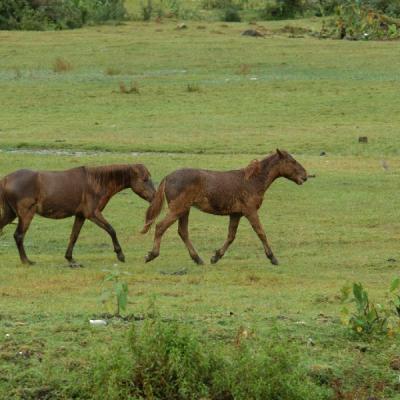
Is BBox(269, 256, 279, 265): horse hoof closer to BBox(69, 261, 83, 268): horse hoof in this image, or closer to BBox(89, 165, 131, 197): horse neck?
BBox(89, 165, 131, 197): horse neck

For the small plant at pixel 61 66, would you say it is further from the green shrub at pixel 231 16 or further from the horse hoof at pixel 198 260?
the horse hoof at pixel 198 260

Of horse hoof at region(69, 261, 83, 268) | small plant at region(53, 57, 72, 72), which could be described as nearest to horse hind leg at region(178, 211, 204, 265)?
horse hoof at region(69, 261, 83, 268)

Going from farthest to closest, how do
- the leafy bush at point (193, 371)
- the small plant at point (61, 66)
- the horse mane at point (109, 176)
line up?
the small plant at point (61, 66)
the horse mane at point (109, 176)
the leafy bush at point (193, 371)

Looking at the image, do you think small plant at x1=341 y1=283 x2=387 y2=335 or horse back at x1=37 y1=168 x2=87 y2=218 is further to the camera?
horse back at x1=37 y1=168 x2=87 y2=218

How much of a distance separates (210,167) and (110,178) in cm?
678

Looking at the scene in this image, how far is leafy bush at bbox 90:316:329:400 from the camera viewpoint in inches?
372

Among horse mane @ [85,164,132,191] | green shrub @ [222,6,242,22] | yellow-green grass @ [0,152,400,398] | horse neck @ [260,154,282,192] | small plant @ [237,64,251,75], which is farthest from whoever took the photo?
green shrub @ [222,6,242,22]

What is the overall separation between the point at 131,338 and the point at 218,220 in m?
8.84

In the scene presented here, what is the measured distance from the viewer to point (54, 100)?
3086cm

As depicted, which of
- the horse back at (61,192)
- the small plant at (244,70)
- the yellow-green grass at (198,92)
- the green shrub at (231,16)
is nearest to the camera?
the horse back at (61,192)

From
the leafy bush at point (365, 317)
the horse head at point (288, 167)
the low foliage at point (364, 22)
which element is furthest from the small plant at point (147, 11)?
the low foliage at point (364, 22)

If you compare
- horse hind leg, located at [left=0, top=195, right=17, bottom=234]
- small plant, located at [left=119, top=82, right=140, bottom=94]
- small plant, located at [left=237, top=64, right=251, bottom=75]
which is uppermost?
horse hind leg, located at [left=0, top=195, right=17, bottom=234]

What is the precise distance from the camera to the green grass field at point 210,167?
10.4 m

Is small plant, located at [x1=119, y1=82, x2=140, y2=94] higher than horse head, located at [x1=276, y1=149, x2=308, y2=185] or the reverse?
the reverse
